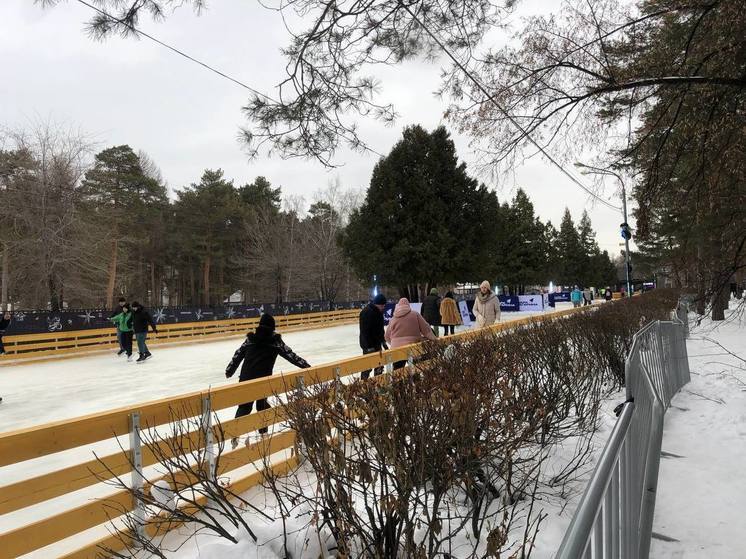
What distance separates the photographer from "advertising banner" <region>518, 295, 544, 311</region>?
3463cm

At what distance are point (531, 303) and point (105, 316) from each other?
27.8m

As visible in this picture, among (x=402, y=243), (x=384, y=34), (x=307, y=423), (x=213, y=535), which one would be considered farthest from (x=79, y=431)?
(x=402, y=243)

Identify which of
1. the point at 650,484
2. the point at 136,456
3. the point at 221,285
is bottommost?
the point at 650,484

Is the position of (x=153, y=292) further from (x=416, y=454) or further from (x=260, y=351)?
(x=416, y=454)

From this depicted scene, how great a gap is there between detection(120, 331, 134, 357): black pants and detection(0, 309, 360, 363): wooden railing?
2895 mm

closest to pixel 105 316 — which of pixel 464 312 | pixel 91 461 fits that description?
pixel 464 312

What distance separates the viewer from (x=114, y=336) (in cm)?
1944

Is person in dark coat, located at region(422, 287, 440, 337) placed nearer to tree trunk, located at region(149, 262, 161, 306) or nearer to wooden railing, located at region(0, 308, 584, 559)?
wooden railing, located at region(0, 308, 584, 559)

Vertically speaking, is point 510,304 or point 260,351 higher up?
point 260,351

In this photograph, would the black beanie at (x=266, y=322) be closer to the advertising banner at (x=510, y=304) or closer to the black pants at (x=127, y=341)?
the black pants at (x=127, y=341)

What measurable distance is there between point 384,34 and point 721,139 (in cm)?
415

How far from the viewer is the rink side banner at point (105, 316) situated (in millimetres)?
16875

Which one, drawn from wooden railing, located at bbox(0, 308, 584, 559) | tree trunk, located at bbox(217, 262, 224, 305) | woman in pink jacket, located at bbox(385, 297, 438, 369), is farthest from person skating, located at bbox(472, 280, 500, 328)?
tree trunk, located at bbox(217, 262, 224, 305)

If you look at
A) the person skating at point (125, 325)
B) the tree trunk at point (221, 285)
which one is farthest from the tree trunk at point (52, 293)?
the tree trunk at point (221, 285)
